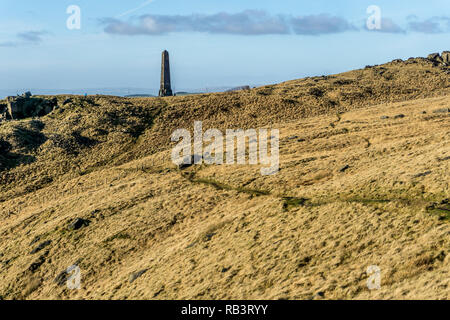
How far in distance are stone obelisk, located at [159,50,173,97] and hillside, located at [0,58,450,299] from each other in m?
32.4

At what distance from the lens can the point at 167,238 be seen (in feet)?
105

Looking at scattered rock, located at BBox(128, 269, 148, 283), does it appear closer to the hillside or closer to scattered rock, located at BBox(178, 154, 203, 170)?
the hillside

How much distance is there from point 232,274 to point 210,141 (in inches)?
1613

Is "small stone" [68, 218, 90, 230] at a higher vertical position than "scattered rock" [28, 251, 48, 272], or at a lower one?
higher

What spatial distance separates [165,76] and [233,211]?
242 ft

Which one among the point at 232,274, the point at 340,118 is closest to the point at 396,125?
the point at 340,118

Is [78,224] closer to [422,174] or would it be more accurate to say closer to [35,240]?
[35,240]

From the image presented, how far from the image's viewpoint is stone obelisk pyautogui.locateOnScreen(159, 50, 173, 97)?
99.2 m

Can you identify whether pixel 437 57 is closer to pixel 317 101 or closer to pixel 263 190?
pixel 317 101

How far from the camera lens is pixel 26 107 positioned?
273 ft

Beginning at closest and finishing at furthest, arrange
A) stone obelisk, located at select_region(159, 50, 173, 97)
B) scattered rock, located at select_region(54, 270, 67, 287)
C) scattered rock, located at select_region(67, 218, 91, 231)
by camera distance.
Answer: scattered rock, located at select_region(54, 270, 67, 287) → scattered rock, located at select_region(67, 218, 91, 231) → stone obelisk, located at select_region(159, 50, 173, 97)

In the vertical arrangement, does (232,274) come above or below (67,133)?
below

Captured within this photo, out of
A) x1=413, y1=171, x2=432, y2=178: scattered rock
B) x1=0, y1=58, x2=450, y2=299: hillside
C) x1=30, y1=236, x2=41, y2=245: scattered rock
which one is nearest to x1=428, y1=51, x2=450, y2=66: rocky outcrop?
x1=0, y1=58, x2=450, y2=299: hillside
